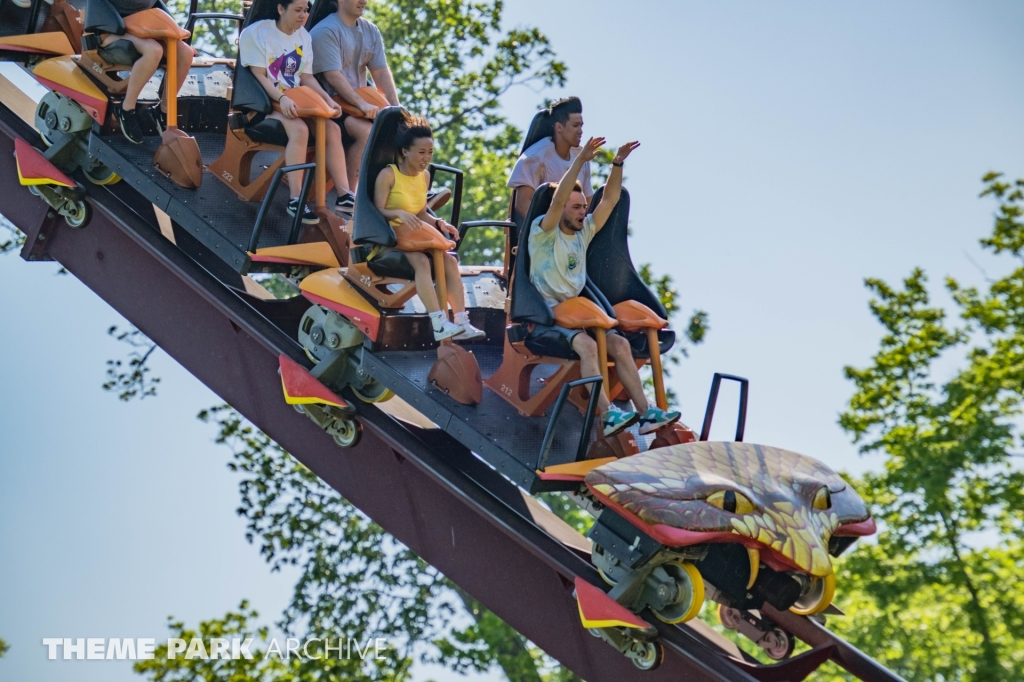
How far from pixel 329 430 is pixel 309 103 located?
1572 mm

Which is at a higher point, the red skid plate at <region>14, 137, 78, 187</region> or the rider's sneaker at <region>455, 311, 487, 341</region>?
the red skid plate at <region>14, 137, 78, 187</region>

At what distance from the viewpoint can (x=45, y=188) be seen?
617 centimetres

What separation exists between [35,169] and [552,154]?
98.8 inches

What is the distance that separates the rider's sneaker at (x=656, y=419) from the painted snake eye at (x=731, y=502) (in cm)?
52

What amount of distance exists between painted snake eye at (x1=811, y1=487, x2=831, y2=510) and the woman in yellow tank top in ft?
5.14

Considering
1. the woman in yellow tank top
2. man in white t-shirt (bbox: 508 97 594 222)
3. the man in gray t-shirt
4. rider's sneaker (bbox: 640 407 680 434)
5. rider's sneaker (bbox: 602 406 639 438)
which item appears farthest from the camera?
the man in gray t-shirt

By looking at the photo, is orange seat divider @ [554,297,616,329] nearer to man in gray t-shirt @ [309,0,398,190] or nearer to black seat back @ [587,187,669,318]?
black seat back @ [587,187,669,318]

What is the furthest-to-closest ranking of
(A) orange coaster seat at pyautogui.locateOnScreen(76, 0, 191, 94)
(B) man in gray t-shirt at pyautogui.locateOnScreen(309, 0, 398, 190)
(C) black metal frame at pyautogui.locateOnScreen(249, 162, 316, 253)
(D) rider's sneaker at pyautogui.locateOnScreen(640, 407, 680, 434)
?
(B) man in gray t-shirt at pyautogui.locateOnScreen(309, 0, 398, 190), (A) orange coaster seat at pyautogui.locateOnScreen(76, 0, 191, 94), (C) black metal frame at pyautogui.locateOnScreen(249, 162, 316, 253), (D) rider's sneaker at pyautogui.locateOnScreen(640, 407, 680, 434)

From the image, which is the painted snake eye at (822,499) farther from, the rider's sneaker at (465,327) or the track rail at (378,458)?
the rider's sneaker at (465,327)

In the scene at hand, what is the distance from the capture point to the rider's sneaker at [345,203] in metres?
6.06

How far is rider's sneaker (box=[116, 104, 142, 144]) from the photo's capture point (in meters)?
6.12

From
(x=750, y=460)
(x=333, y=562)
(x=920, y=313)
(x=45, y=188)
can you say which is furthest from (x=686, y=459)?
(x=333, y=562)

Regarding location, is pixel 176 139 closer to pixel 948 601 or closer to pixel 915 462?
pixel 915 462

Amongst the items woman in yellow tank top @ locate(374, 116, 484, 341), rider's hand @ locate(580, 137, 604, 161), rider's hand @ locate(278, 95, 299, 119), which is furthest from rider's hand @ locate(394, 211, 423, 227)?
rider's hand @ locate(278, 95, 299, 119)
